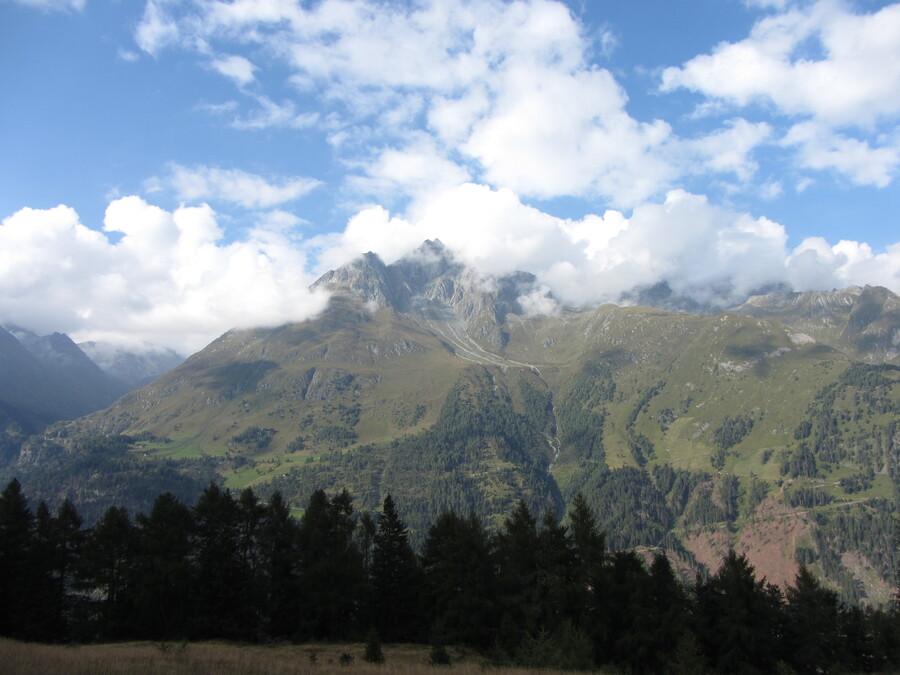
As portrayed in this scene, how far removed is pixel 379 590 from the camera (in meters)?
57.2

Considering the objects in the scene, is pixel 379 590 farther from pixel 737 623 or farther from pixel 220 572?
pixel 737 623

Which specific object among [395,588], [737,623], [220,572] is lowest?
[737,623]

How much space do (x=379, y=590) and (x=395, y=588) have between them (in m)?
1.77

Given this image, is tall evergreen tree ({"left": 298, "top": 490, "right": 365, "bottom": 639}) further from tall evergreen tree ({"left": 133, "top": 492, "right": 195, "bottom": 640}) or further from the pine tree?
the pine tree

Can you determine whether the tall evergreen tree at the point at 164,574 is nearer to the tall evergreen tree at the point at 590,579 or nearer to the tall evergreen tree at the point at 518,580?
the tall evergreen tree at the point at 518,580

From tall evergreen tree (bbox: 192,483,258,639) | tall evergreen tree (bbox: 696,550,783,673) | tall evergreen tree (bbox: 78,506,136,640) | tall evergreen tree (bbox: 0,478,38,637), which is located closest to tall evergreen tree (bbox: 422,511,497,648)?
tall evergreen tree (bbox: 192,483,258,639)

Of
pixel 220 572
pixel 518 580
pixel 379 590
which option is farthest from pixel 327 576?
pixel 518 580

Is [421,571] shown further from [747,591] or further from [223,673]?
[223,673]

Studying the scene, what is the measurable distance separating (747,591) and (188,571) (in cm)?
5386

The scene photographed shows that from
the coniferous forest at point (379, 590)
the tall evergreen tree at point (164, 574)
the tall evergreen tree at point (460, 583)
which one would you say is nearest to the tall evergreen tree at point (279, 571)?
the coniferous forest at point (379, 590)

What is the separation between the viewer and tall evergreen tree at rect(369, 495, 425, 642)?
2183 inches

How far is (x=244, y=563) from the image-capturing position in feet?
181

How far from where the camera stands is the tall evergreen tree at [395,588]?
55438 millimetres

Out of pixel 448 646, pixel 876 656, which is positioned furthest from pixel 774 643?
pixel 448 646
